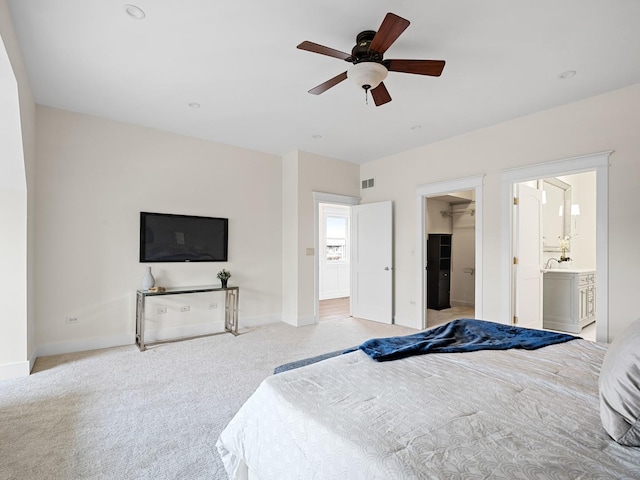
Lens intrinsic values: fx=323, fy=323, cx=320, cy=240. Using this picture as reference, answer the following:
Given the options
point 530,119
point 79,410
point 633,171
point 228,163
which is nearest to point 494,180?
point 530,119

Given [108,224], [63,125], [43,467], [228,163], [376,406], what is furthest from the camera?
[228,163]

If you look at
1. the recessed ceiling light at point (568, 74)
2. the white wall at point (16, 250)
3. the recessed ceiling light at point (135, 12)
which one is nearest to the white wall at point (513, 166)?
the recessed ceiling light at point (568, 74)

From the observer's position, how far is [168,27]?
2.32 metres

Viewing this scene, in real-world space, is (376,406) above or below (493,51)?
below

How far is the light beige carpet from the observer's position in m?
1.84

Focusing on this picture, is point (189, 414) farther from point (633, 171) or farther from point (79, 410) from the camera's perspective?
point (633, 171)

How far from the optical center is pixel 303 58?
2676 millimetres

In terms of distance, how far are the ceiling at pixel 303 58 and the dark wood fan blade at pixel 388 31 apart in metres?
0.20

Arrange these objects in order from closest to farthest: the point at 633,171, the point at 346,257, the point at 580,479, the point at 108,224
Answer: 1. the point at 580,479
2. the point at 633,171
3. the point at 108,224
4. the point at 346,257

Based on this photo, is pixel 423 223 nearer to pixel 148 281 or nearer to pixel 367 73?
pixel 367 73

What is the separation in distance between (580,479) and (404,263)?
441 centimetres

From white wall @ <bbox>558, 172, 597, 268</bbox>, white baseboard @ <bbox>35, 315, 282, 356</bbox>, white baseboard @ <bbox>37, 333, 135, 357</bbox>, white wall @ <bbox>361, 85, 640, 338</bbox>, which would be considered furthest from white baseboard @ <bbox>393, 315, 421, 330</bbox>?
white baseboard @ <bbox>37, 333, 135, 357</bbox>

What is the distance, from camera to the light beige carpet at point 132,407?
184cm

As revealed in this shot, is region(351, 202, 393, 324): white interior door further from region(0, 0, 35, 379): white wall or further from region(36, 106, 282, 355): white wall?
region(0, 0, 35, 379): white wall
